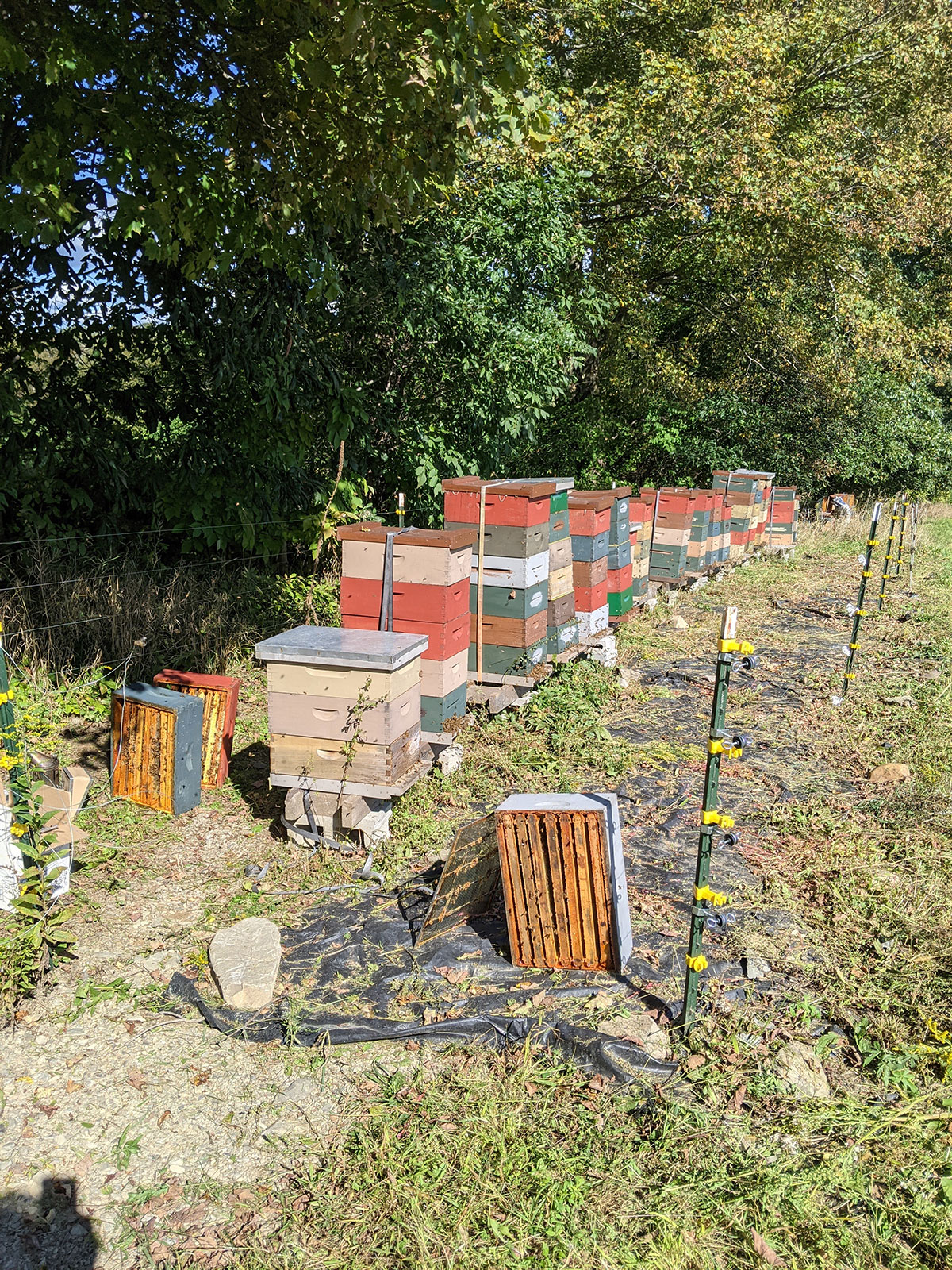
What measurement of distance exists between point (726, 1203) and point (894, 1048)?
1.20 metres

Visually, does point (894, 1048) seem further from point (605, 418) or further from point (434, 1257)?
point (605, 418)

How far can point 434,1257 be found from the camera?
276cm

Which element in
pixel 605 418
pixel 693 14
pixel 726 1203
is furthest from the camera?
pixel 605 418

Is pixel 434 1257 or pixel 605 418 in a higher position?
pixel 605 418

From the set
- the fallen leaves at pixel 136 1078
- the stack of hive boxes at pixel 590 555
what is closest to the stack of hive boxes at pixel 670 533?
the stack of hive boxes at pixel 590 555

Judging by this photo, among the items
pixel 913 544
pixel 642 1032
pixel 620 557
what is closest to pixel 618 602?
pixel 620 557

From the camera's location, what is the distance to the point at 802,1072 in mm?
3535

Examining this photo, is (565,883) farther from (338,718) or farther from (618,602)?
(618,602)

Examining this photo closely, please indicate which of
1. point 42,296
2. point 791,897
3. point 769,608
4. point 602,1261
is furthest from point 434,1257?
point 769,608

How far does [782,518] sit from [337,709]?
15685mm

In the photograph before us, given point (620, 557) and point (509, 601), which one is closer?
point (509, 601)

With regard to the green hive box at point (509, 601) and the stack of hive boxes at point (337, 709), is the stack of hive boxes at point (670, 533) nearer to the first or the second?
the green hive box at point (509, 601)

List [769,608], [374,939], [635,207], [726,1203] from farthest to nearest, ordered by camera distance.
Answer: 1. [635,207]
2. [769,608]
3. [374,939]
4. [726,1203]

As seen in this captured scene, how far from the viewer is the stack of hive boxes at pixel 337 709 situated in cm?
505
